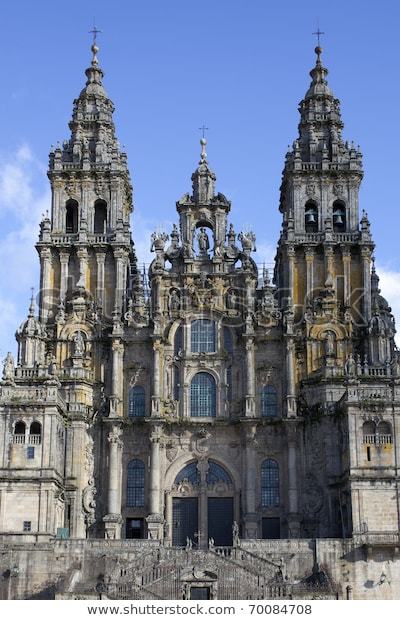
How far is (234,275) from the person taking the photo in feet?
225

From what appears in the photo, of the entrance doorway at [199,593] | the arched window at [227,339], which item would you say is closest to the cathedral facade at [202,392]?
the arched window at [227,339]

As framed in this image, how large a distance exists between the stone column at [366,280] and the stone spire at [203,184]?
32.6 ft

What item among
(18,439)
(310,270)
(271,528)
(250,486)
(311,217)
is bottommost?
(271,528)

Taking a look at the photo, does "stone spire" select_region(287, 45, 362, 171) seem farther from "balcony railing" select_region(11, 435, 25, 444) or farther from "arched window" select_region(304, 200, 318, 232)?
"balcony railing" select_region(11, 435, 25, 444)

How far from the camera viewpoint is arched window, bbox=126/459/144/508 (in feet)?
214

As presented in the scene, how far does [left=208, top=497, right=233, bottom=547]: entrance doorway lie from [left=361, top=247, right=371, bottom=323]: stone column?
13.4 metres

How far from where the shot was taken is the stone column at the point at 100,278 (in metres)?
68.7

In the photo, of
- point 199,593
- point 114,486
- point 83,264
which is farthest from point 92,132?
point 199,593

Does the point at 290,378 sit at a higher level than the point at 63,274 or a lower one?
lower

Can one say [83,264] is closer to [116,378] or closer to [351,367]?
[116,378]

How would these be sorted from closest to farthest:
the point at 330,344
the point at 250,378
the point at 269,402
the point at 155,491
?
the point at 155,491, the point at 250,378, the point at 330,344, the point at 269,402

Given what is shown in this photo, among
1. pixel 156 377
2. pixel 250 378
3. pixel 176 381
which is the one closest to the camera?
pixel 250 378

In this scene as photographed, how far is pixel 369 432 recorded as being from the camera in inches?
2392

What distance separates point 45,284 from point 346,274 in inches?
704
